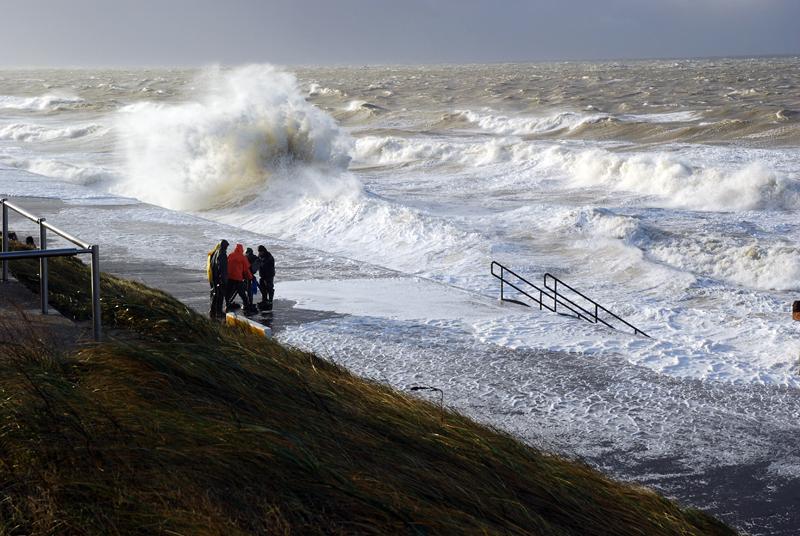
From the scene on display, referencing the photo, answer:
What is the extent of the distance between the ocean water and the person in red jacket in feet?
5.35

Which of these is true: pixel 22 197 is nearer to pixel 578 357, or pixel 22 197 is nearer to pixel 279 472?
pixel 578 357

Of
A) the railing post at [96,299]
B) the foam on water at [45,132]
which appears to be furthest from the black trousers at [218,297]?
the foam on water at [45,132]

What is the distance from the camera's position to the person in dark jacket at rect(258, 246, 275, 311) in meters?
13.1

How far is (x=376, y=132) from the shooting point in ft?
195

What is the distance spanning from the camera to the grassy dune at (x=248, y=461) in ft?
12.6

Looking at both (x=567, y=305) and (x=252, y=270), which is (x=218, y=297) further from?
(x=567, y=305)

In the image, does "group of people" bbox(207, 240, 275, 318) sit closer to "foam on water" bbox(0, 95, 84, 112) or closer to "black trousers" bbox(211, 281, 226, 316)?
"black trousers" bbox(211, 281, 226, 316)

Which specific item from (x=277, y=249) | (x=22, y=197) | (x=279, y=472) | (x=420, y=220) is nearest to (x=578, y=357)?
(x=279, y=472)

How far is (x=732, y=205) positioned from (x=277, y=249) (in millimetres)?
17186

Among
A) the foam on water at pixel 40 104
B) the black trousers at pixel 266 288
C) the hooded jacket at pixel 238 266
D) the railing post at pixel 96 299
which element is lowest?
the black trousers at pixel 266 288

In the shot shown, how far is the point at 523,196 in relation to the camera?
106 feet

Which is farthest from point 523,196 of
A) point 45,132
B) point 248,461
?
point 45,132

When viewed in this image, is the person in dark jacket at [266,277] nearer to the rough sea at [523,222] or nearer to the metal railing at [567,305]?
the rough sea at [523,222]

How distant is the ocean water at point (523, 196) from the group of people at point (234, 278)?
4.11ft
